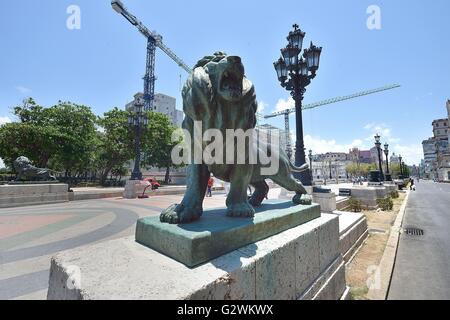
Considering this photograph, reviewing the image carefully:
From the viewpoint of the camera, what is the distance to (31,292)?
8.01 feet

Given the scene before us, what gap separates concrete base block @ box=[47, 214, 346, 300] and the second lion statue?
0.37m

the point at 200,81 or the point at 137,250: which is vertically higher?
the point at 200,81

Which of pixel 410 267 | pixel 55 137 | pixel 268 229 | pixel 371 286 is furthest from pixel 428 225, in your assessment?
pixel 55 137

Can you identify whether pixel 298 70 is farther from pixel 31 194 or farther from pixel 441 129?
pixel 441 129

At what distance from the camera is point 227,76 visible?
170 cm

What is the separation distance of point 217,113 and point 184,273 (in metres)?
1.14

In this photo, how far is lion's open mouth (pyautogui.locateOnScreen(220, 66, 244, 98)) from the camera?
1676 mm

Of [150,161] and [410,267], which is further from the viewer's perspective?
[150,161]

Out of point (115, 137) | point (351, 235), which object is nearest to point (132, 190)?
point (351, 235)

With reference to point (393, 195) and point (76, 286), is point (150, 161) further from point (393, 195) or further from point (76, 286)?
point (76, 286)

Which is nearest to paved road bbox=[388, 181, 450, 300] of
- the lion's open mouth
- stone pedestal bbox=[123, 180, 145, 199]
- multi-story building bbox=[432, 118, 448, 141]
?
the lion's open mouth

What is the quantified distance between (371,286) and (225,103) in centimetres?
342

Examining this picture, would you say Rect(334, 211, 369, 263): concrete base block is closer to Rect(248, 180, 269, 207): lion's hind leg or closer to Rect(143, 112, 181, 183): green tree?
Rect(248, 180, 269, 207): lion's hind leg

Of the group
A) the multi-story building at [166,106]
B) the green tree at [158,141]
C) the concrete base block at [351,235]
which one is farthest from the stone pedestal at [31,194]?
the multi-story building at [166,106]
